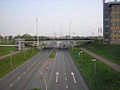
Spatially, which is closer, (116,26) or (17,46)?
(17,46)

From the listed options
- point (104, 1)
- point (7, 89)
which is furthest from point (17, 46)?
point (104, 1)

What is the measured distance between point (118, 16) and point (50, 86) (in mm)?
70226

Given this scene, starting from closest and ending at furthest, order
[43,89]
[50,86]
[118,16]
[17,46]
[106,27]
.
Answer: [43,89] → [50,86] → [17,46] → [118,16] → [106,27]

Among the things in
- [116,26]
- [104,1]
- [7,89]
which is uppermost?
[104,1]

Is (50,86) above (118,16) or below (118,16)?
below

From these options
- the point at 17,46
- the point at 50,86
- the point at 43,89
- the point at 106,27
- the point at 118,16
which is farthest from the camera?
the point at 106,27

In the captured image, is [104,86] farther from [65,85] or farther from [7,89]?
[7,89]

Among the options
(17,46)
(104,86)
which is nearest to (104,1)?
(17,46)

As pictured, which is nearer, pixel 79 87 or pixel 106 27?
pixel 79 87

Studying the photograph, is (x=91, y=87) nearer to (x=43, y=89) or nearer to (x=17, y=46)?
(x=43, y=89)

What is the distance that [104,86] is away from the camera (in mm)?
24500

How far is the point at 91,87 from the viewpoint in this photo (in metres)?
24.6

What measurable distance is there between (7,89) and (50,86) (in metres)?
6.83

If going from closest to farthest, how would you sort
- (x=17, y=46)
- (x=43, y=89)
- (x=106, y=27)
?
(x=43, y=89), (x=17, y=46), (x=106, y=27)
